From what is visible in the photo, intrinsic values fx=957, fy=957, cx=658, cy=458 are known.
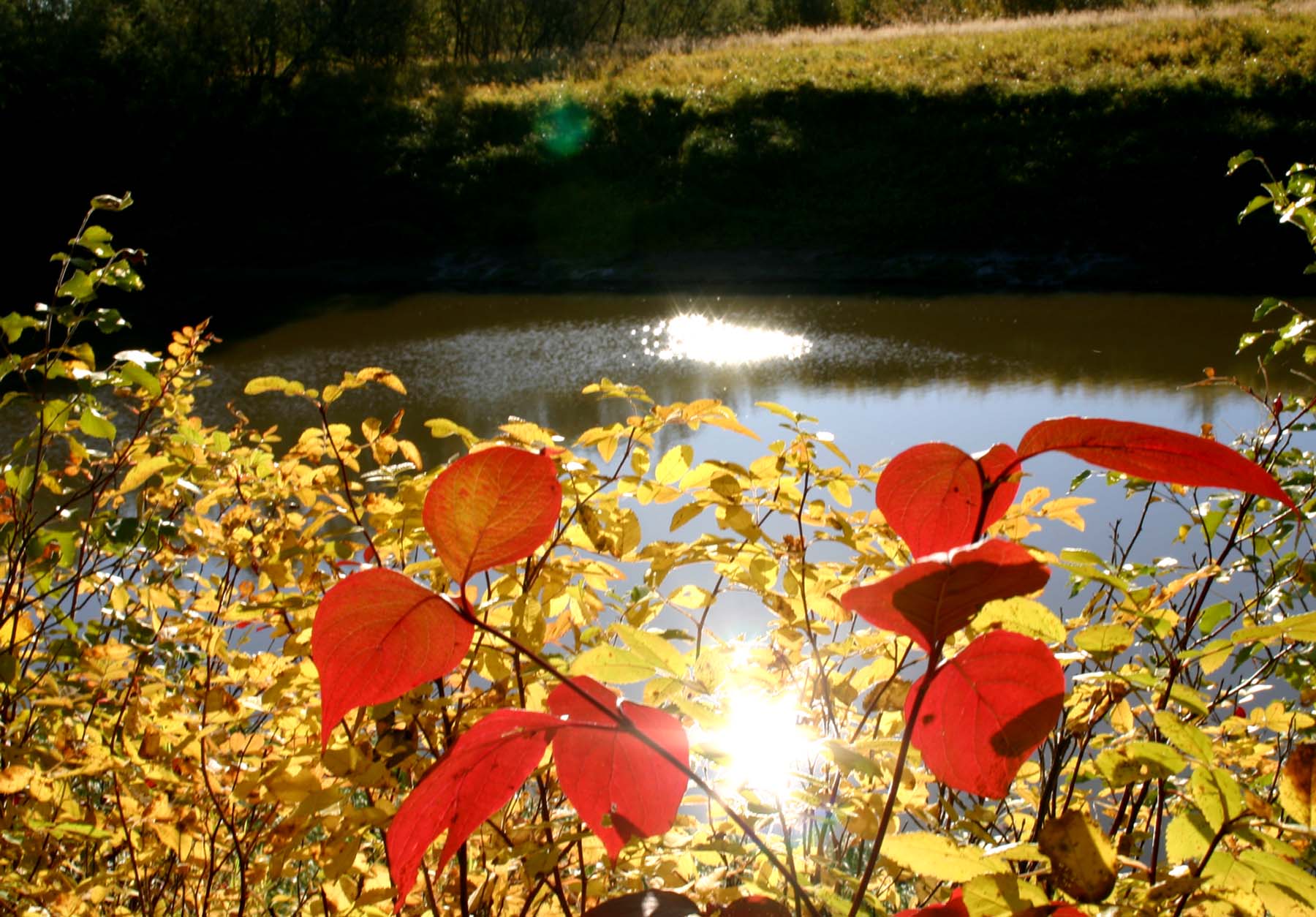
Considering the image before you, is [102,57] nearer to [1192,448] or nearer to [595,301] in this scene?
[595,301]

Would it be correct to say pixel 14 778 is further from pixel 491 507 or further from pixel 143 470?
pixel 491 507

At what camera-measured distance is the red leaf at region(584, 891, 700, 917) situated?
0.39 m

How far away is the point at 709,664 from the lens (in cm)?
67

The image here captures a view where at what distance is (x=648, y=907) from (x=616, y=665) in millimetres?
122

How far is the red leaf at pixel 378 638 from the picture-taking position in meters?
0.35

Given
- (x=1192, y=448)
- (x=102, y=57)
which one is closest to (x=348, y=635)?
(x=1192, y=448)

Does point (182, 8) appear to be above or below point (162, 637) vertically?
above

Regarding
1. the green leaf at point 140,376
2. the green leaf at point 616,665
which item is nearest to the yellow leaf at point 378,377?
the green leaf at point 140,376

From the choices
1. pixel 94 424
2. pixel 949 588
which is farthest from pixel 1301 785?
pixel 94 424

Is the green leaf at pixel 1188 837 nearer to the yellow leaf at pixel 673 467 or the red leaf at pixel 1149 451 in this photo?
the red leaf at pixel 1149 451

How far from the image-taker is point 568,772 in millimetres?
397

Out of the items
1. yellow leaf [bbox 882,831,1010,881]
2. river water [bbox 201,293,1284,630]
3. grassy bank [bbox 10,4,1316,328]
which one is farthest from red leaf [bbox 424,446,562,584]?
grassy bank [bbox 10,4,1316,328]

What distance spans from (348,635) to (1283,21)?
1833 centimetres

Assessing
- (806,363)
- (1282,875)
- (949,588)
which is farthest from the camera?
(806,363)
